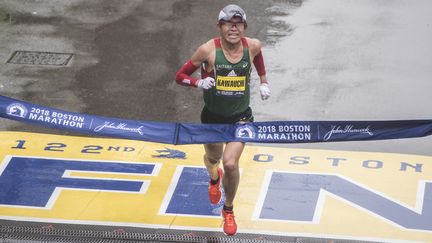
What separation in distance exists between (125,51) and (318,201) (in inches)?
224

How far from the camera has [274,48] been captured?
14961 millimetres

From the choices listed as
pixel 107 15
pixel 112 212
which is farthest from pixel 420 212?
pixel 107 15

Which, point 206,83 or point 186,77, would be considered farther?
point 186,77

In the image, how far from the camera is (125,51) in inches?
593

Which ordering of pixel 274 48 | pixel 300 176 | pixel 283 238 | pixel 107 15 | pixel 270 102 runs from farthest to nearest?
pixel 107 15 → pixel 274 48 → pixel 270 102 → pixel 300 176 → pixel 283 238

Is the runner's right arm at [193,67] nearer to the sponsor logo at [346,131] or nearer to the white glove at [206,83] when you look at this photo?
the white glove at [206,83]

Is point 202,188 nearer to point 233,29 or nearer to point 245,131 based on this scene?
point 245,131

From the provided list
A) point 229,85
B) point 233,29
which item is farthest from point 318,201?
point 233,29

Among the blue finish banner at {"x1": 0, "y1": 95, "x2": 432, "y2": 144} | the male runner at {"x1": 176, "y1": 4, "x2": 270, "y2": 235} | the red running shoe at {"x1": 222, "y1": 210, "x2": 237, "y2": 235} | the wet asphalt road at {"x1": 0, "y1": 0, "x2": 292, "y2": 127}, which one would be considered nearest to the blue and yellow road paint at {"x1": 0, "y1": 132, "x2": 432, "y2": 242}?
the red running shoe at {"x1": 222, "y1": 210, "x2": 237, "y2": 235}

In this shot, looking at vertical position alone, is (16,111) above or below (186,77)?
below

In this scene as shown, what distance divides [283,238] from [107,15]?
7.90m

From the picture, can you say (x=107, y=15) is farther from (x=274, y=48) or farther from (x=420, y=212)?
(x=420, y=212)

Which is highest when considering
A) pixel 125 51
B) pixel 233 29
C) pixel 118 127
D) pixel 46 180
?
pixel 233 29

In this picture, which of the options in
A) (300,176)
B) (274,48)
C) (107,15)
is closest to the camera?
(300,176)
